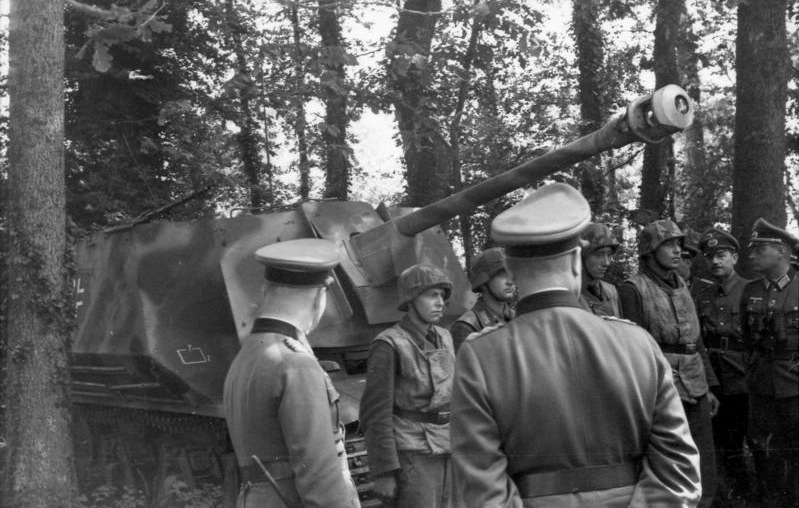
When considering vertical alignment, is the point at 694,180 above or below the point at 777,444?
above

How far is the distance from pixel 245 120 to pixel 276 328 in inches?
515

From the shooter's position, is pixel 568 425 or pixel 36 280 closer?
pixel 568 425

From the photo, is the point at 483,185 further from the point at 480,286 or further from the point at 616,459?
the point at 616,459

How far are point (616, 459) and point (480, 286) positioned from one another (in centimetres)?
382

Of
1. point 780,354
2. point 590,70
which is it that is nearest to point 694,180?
point 590,70

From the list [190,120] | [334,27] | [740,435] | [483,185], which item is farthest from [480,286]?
[334,27]

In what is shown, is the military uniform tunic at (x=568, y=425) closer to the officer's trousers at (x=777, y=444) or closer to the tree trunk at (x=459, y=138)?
the officer's trousers at (x=777, y=444)

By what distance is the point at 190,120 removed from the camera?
1557 centimetres

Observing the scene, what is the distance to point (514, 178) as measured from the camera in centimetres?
725

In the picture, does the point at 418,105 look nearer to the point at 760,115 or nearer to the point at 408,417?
the point at 760,115

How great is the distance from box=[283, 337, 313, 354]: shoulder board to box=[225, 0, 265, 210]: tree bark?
27.0 feet

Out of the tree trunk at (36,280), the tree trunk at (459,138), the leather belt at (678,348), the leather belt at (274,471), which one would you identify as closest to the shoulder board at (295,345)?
the leather belt at (274,471)

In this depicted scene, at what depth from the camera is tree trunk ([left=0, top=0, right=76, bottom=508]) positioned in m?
8.09

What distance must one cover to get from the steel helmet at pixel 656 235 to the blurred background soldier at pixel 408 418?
2.02 meters
